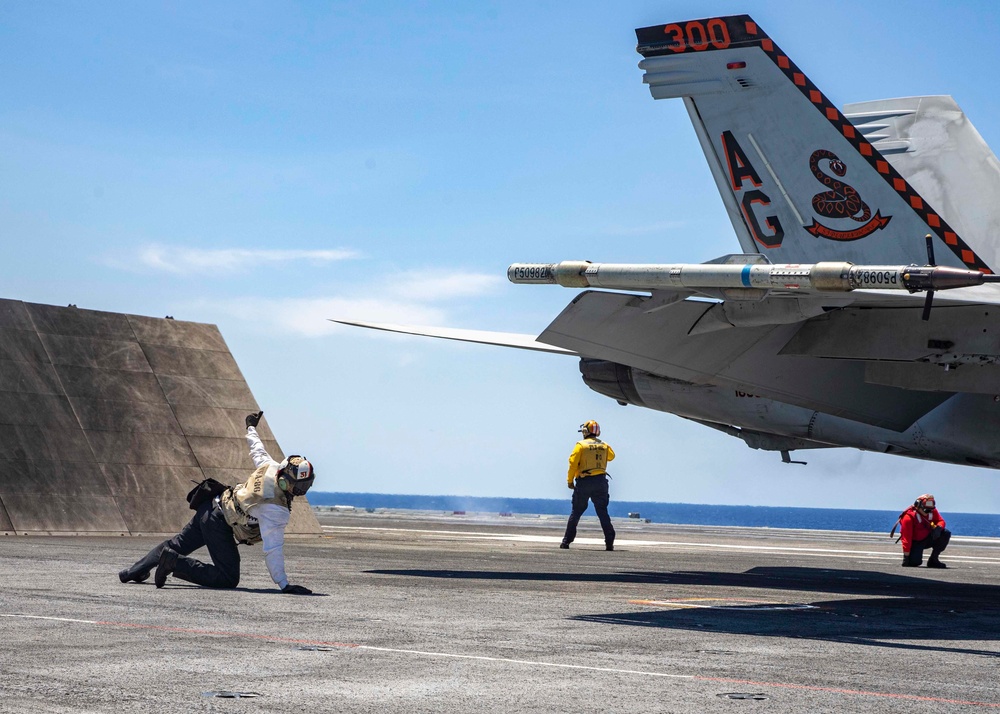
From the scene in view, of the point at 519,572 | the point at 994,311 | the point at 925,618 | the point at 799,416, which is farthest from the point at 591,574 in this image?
the point at 994,311

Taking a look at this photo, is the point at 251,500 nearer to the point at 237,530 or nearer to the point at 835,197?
the point at 237,530

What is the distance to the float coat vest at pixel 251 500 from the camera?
10.9m

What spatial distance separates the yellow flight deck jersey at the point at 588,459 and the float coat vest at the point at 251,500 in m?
10.0

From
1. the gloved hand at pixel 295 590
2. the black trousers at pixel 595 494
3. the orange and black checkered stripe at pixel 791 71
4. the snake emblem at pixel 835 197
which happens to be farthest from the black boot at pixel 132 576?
the black trousers at pixel 595 494

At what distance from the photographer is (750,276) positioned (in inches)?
360

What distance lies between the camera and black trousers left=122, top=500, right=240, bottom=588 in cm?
Result: 1115

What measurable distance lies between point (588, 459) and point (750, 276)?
11.6 m

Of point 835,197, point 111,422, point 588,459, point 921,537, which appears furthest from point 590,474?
point 111,422

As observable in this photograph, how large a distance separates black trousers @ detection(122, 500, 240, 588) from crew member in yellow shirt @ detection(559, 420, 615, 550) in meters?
10.0

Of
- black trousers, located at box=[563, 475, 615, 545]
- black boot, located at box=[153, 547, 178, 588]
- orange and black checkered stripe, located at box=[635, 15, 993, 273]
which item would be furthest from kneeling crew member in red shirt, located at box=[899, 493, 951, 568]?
black boot, located at box=[153, 547, 178, 588]

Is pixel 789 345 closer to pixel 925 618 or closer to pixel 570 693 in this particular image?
pixel 925 618

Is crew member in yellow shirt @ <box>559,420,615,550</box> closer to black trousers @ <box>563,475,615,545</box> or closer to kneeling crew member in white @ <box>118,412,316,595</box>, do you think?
black trousers @ <box>563,475,615,545</box>

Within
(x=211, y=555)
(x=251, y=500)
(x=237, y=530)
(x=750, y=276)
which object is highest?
(x=750, y=276)

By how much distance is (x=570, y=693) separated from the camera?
586 centimetres
